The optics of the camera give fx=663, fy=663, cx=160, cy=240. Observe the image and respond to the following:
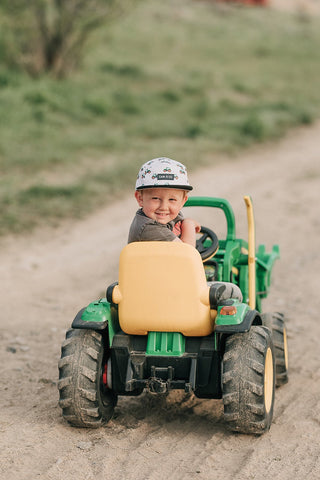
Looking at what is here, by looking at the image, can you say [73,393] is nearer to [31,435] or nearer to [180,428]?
[31,435]

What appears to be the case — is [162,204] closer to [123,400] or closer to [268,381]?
[268,381]

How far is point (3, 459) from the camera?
3.80 meters

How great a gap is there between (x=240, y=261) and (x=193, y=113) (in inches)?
390

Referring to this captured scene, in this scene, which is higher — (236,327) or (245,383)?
(236,327)

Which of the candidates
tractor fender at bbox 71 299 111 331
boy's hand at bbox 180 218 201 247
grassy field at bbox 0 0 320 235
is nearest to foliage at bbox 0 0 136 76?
grassy field at bbox 0 0 320 235

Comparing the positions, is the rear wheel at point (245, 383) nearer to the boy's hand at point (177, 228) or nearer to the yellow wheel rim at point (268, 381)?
the yellow wheel rim at point (268, 381)

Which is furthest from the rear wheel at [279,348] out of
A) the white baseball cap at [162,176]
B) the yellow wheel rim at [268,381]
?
the white baseball cap at [162,176]

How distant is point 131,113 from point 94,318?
10.8 meters

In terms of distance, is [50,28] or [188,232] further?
[50,28]

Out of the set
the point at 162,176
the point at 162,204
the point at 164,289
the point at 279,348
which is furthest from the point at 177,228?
the point at 279,348

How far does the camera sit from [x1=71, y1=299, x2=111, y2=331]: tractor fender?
13.4 ft

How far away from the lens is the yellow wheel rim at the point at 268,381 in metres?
4.14

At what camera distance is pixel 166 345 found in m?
4.04

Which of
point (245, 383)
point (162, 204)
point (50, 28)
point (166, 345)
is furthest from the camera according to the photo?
point (50, 28)
